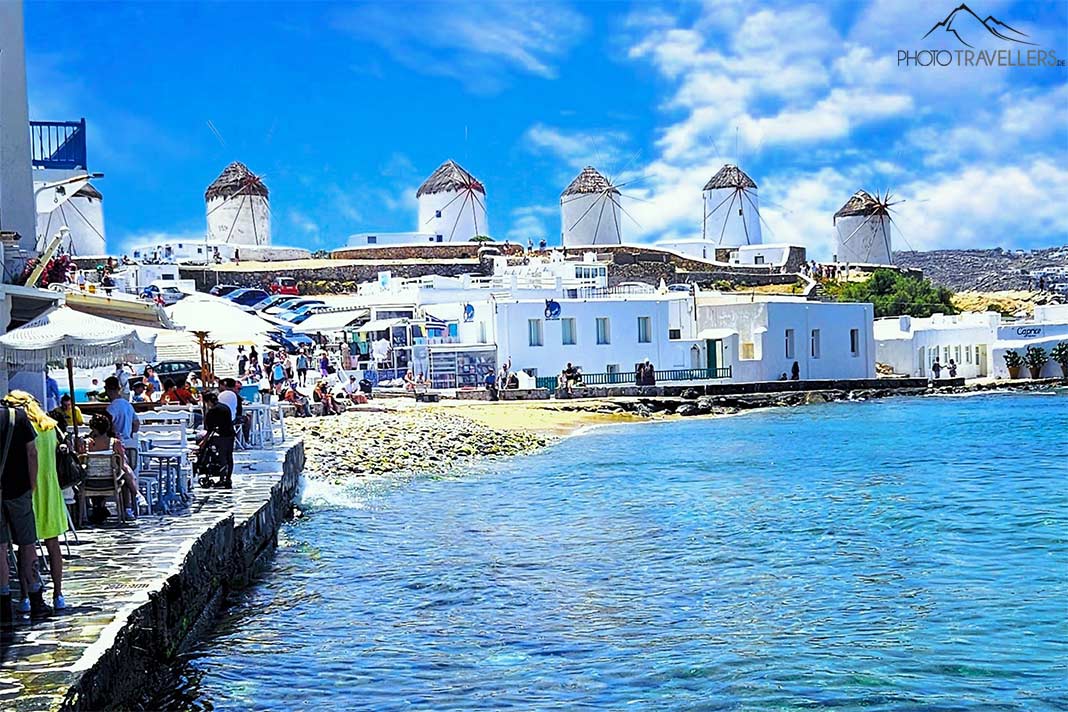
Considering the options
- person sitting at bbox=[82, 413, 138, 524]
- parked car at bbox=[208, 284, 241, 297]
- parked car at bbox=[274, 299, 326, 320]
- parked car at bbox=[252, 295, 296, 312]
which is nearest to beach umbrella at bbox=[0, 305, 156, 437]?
person sitting at bbox=[82, 413, 138, 524]

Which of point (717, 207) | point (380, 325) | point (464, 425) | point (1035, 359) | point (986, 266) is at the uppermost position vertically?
point (717, 207)

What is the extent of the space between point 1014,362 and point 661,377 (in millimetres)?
16671

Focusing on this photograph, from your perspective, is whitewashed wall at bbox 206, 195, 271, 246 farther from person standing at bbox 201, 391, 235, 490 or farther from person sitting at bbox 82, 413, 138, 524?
person sitting at bbox 82, 413, 138, 524

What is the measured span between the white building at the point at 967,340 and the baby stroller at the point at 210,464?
41.5m

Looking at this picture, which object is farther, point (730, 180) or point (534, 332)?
point (730, 180)

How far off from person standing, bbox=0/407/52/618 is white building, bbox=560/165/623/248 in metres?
77.2

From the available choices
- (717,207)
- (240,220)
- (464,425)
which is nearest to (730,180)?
(717,207)

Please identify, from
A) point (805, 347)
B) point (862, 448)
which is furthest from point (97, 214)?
point (862, 448)

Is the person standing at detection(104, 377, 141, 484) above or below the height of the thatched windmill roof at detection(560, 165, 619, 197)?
below

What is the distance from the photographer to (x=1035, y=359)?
48.4m

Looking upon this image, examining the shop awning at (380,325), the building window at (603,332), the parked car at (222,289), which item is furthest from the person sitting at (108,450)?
the parked car at (222,289)

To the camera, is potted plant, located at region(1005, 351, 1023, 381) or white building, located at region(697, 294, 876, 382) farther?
potted plant, located at region(1005, 351, 1023, 381)

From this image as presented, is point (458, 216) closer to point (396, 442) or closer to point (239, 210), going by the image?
point (239, 210)

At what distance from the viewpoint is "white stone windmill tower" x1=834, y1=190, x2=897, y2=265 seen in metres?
88.1
